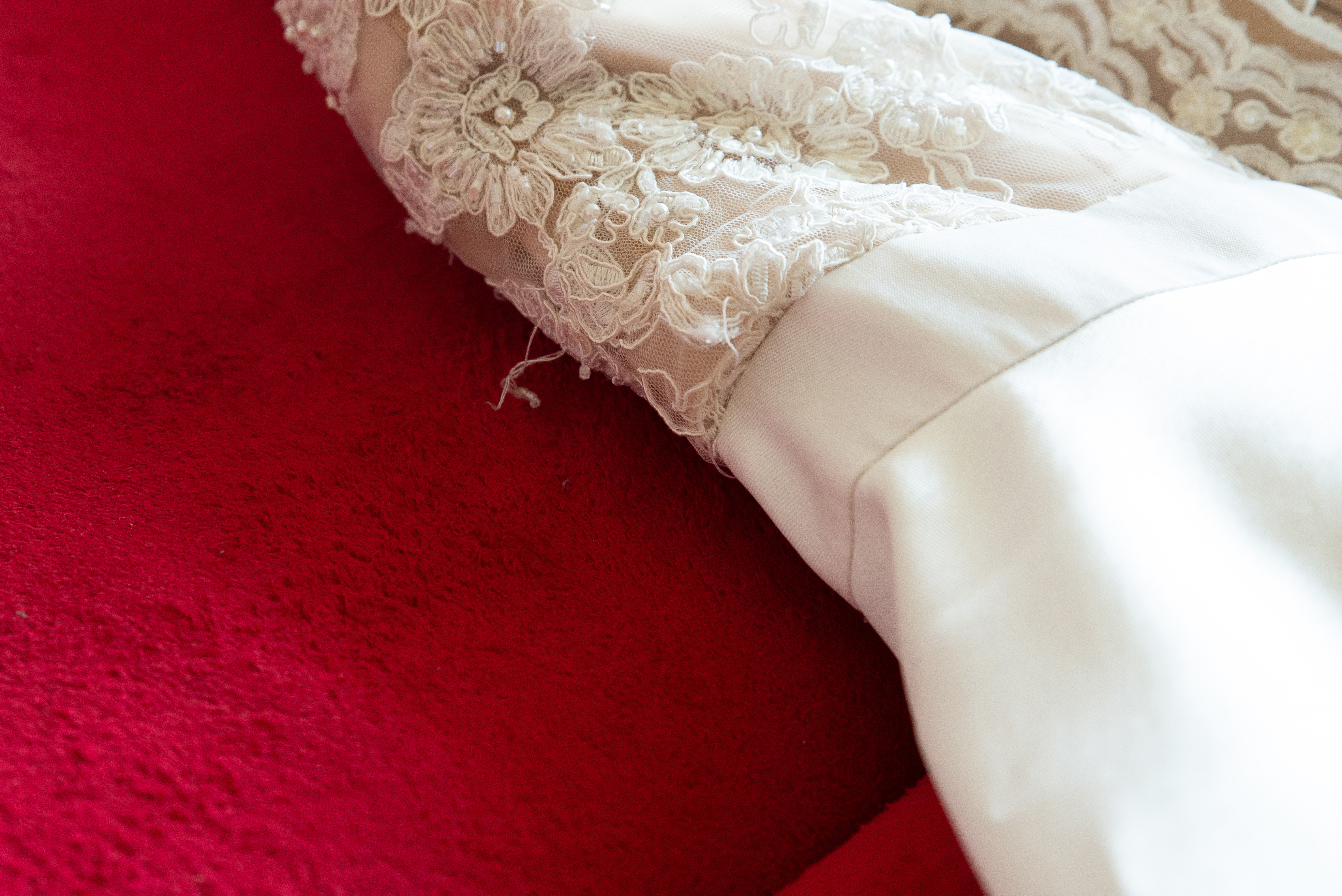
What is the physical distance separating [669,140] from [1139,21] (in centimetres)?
42

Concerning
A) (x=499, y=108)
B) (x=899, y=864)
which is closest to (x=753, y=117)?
(x=499, y=108)

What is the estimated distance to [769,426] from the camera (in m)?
0.53

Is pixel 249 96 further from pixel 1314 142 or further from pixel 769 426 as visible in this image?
pixel 1314 142

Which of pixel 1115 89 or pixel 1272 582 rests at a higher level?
pixel 1115 89

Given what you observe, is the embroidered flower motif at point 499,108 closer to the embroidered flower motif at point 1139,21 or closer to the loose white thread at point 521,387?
the loose white thread at point 521,387

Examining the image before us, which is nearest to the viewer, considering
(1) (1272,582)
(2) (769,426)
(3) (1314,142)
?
(1) (1272,582)

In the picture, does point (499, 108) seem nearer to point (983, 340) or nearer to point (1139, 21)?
point (983, 340)

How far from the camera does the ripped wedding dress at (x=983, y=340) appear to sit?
1.28 ft

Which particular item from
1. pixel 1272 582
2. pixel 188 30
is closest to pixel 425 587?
pixel 1272 582

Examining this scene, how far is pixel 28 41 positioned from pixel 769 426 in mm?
941

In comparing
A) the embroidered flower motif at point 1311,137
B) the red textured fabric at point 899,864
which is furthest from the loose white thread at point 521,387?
the embroidered flower motif at point 1311,137

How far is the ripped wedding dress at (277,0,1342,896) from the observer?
0.39 meters

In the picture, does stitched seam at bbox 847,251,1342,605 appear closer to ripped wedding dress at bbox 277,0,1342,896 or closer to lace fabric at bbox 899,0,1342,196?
ripped wedding dress at bbox 277,0,1342,896

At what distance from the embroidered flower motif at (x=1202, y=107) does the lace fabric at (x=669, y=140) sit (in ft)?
0.30
